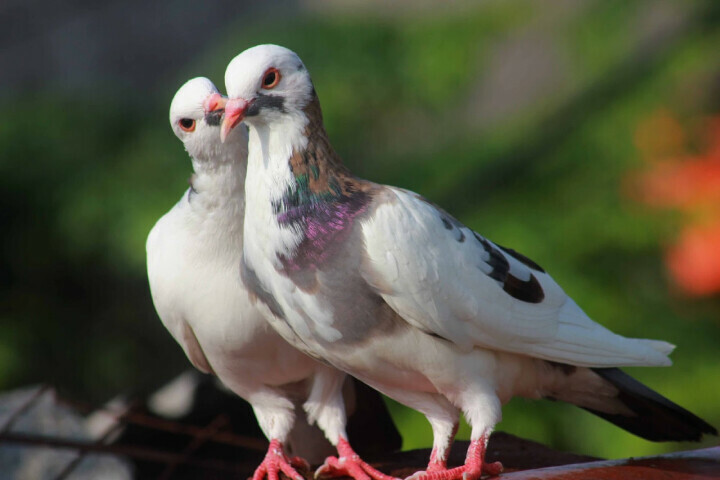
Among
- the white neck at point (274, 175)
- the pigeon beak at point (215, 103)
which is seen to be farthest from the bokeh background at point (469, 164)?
the pigeon beak at point (215, 103)

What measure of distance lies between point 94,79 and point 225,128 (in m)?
3.95

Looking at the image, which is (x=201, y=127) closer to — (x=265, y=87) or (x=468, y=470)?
(x=265, y=87)

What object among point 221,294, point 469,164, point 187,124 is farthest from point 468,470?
point 469,164

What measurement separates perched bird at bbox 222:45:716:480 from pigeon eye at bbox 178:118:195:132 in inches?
6.4

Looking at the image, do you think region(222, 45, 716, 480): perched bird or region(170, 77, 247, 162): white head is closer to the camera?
region(222, 45, 716, 480): perched bird

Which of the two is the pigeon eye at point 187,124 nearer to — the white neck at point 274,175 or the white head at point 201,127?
the white head at point 201,127

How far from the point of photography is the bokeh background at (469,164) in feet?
11.9

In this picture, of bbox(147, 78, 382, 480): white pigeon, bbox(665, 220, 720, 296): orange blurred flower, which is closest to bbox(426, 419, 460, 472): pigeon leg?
bbox(147, 78, 382, 480): white pigeon

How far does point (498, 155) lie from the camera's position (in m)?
4.27

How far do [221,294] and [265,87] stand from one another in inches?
18.7

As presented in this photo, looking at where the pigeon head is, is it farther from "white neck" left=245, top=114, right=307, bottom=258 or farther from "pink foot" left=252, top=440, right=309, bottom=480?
"pink foot" left=252, top=440, right=309, bottom=480

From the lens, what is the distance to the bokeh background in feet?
11.9

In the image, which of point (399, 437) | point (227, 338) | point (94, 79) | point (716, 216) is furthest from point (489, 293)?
point (94, 79)

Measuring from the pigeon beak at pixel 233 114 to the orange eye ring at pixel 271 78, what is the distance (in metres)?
0.05
